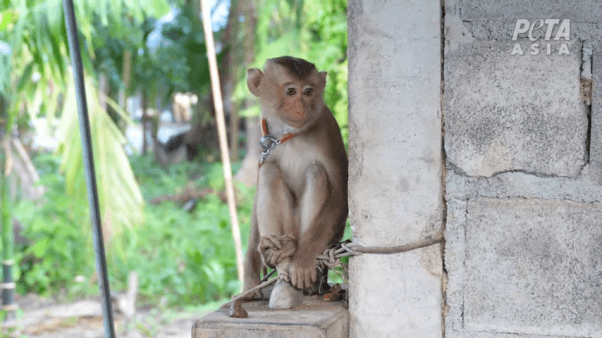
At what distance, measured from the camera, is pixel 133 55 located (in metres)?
8.40

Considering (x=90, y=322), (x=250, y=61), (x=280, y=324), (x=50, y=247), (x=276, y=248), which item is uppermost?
(x=250, y=61)

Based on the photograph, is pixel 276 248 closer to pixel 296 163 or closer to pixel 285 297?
pixel 285 297

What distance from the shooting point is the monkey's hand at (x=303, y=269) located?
1456 millimetres

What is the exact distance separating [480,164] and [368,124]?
0.25 meters

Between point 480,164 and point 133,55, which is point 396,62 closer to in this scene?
point 480,164

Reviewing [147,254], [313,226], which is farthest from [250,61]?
[313,226]

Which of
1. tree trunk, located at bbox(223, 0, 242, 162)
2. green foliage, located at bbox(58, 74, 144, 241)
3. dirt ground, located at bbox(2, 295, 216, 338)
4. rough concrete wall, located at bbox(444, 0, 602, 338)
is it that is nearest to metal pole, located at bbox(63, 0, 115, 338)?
rough concrete wall, located at bbox(444, 0, 602, 338)

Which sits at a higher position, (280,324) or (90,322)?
(280,324)

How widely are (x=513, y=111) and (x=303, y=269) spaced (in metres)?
0.63

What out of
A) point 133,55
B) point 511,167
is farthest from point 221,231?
point 511,167

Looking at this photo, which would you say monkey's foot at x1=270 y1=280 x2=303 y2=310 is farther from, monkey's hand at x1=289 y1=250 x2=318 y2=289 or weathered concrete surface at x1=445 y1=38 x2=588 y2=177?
weathered concrete surface at x1=445 y1=38 x2=588 y2=177

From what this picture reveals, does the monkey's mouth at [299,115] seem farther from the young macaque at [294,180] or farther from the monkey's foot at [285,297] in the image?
the monkey's foot at [285,297]

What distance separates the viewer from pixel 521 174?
3.94ft

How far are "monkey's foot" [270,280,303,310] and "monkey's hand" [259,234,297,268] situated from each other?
0.21ft
